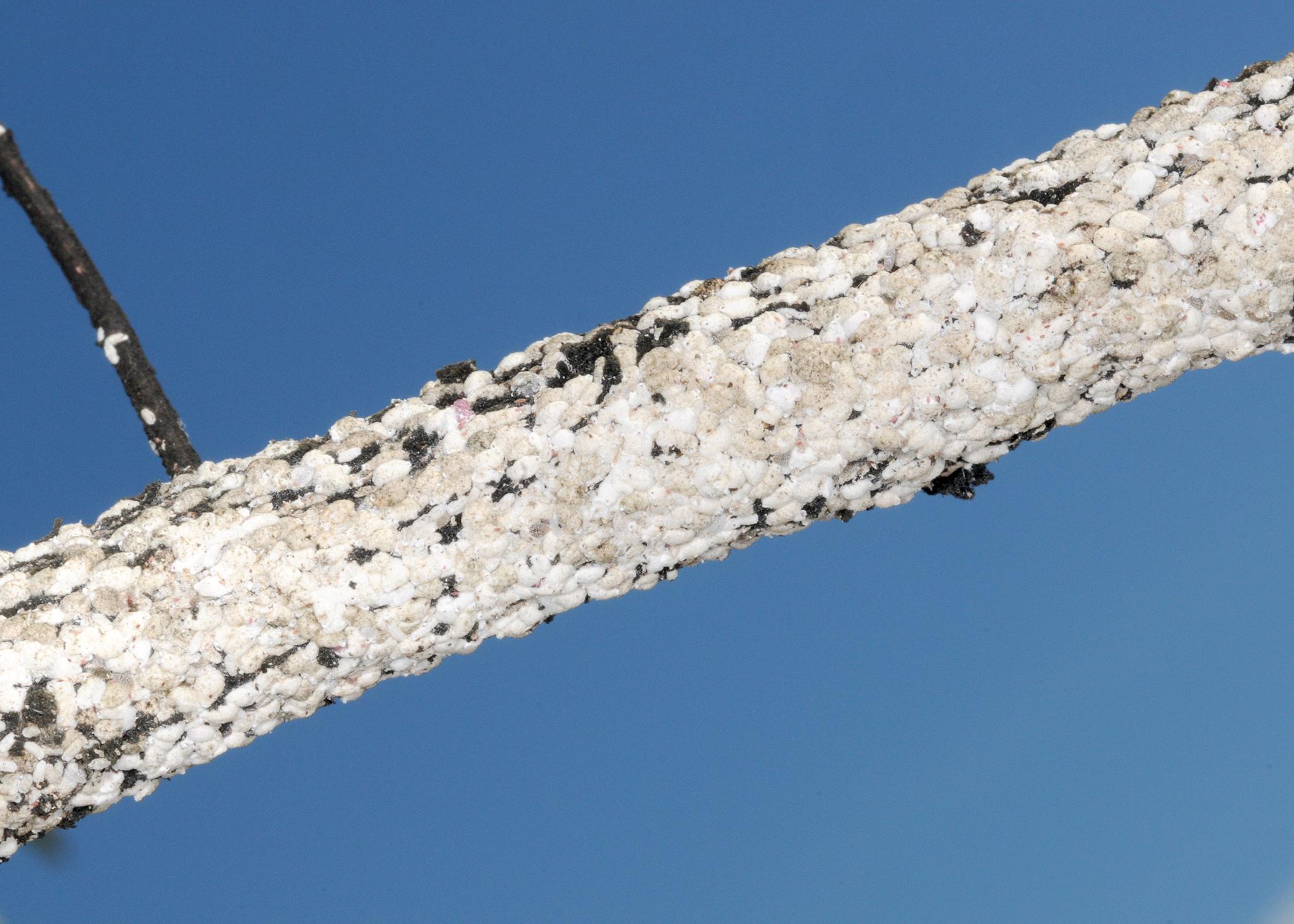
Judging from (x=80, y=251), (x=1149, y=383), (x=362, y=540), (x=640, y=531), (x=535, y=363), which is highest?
(x=80, y=251)

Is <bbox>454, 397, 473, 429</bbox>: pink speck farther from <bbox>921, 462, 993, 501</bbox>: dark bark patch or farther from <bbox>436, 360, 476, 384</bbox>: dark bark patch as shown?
<bbox>921, 462, 993, 501</bbox>: dark bark patch

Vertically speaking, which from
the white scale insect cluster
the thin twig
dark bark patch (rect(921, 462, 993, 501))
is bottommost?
dark bark patch (rect(921, 462, 993, 501))

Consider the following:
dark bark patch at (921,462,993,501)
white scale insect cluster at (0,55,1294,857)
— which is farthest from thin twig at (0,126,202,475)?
dark bark patch at (921,462,993,501)

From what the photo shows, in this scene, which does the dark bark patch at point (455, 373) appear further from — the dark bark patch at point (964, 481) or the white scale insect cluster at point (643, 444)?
the dark bark patch at point (964, 481)

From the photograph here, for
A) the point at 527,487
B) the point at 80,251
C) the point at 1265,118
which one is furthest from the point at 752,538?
the point at 80,251

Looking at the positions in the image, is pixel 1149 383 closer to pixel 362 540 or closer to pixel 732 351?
pixel 732 351

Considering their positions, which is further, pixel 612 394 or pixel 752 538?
pixel 752 538

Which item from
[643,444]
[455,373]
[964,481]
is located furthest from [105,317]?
[964,481]
